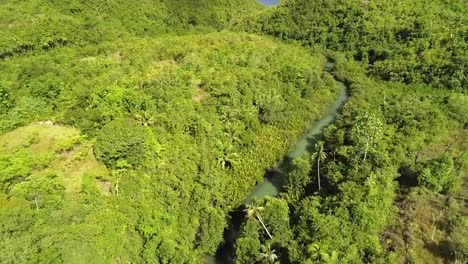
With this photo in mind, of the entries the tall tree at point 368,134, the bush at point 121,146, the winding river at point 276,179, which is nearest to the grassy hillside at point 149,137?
the bush at point 121,146

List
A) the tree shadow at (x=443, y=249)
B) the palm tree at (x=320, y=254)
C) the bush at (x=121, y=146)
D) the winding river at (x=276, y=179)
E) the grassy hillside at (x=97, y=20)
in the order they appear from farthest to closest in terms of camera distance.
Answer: the grassy hillside at (x=97, y=20), the winding river at (x=276, y=179), the bush at (x=121, y=146), the tree shadow at (x=443, y=249), the palm tree at (x=320, y=254)

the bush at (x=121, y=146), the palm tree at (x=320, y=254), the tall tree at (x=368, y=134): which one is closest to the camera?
the palm tree at (x=320, y=254)

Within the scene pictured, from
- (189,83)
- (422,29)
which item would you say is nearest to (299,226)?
(189,83)

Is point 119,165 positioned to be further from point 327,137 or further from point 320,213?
point 327,137

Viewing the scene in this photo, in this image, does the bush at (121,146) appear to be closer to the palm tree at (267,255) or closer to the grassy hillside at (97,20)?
the palm tree at (267,255)

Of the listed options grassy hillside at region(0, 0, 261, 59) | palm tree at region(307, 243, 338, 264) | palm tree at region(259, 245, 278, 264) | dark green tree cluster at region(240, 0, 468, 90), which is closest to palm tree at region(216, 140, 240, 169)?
palm tree at region(259, 245, 278, 264)

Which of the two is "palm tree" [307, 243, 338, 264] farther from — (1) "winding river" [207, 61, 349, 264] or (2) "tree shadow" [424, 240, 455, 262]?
A: (2) "tree shadow" [424, 240, 455, 262]

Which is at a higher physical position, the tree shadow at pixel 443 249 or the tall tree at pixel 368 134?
the tall tree at pixel 368 134
